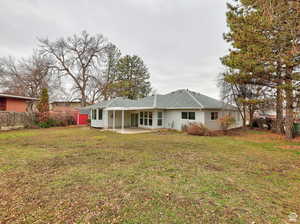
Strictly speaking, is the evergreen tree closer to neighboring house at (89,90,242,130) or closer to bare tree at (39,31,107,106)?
bare tree at (39,31,107,106)

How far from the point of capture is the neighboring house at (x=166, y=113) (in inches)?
530

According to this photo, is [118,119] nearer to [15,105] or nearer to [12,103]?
[15,105]

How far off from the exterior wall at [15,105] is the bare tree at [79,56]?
787cm

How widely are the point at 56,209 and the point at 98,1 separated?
519 inches

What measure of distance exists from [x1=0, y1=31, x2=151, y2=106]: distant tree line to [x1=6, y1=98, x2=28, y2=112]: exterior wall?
5.97 meters

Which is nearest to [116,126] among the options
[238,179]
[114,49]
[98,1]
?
[98,1]

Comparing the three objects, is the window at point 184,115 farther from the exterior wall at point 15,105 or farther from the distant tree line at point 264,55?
the exterior wall at point 15,105

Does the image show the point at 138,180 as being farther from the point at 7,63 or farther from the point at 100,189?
the point at 7,63

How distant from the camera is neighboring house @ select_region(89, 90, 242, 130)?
44.2ft

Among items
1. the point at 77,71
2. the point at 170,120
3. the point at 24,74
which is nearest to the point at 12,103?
the point at 24,74

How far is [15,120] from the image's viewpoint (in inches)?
539

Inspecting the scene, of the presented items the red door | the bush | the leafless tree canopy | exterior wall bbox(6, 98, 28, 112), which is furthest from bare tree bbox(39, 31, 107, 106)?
the bush

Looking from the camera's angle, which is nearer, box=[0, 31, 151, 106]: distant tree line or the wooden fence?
the wooden fence

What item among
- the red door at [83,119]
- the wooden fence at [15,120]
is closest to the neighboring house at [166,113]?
the red door at [83,119]
